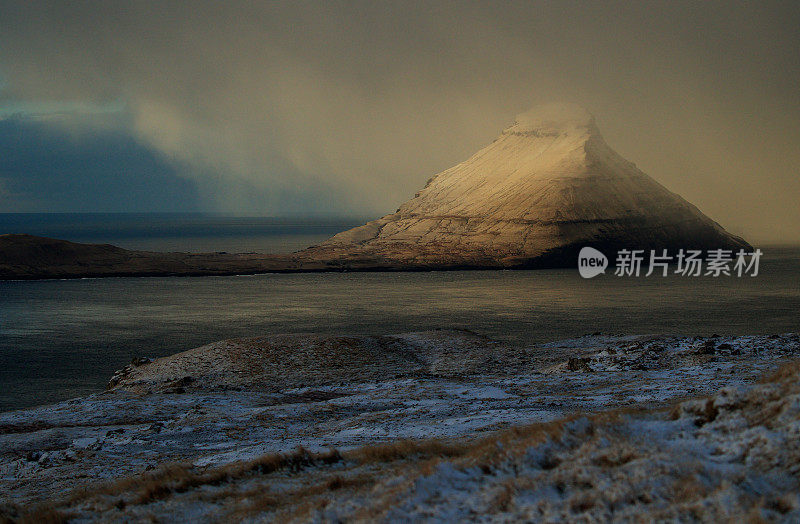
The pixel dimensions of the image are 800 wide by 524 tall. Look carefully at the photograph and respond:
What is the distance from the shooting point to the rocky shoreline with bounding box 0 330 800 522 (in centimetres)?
719

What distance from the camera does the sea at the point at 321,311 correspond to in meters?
55.2

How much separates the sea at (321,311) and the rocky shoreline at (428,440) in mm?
19488

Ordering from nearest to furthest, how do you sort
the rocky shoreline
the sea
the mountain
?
the rocky shoreline → the sea → the mountain

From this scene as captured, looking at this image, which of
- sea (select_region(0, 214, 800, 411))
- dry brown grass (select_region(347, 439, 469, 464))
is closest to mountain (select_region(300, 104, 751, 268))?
sea (select_region(0, 214, 800, 411))

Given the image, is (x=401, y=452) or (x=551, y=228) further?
(x=551, y=228)

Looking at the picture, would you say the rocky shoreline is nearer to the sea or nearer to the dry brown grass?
the dry brown grass

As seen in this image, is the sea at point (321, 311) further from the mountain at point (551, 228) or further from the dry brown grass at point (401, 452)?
the dry brown grass at point (401, 452)

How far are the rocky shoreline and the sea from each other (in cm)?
1949

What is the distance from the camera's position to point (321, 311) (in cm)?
8319

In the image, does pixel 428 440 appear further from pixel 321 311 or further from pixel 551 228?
pixel 551 228

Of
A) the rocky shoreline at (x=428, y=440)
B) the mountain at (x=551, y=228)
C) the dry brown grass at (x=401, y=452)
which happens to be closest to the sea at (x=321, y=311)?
the rocky shoreline at (x=428, y=440)

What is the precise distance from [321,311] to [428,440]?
229ft

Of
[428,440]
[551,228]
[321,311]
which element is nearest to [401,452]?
[428,440]

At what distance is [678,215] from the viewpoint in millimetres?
185750
